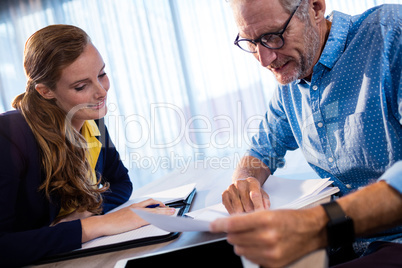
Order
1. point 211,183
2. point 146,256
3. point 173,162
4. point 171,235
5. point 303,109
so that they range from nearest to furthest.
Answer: point 146,256 < point 171,235 < point 303,109 < point 211,183 < point 173,162

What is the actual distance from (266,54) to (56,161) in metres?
0.77

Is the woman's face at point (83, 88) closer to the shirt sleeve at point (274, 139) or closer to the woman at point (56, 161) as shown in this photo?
the woman at point (56, 161)

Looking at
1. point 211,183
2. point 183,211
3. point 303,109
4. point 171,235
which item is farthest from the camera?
point 211,183

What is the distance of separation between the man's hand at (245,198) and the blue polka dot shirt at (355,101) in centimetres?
30

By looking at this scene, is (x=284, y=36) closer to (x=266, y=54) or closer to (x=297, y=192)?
(x=266, y=54)

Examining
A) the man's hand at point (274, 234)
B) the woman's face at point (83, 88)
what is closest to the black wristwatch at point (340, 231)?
the man's hand at point (274, 234)

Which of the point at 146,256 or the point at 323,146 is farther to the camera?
the point at 323,146

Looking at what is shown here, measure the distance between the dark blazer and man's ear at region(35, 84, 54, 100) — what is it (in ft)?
0.56

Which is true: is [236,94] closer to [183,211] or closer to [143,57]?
[143,57]

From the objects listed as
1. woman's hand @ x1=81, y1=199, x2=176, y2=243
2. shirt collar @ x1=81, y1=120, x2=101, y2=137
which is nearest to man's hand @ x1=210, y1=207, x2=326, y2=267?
woman's hand @ x1=81, y1=199, x2=176, y2=243

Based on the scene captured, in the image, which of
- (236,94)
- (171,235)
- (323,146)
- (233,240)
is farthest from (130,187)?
(236,94)

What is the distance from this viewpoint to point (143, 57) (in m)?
4.27

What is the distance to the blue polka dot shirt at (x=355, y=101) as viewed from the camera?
0.94 meters

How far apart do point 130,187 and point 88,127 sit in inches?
13.8
